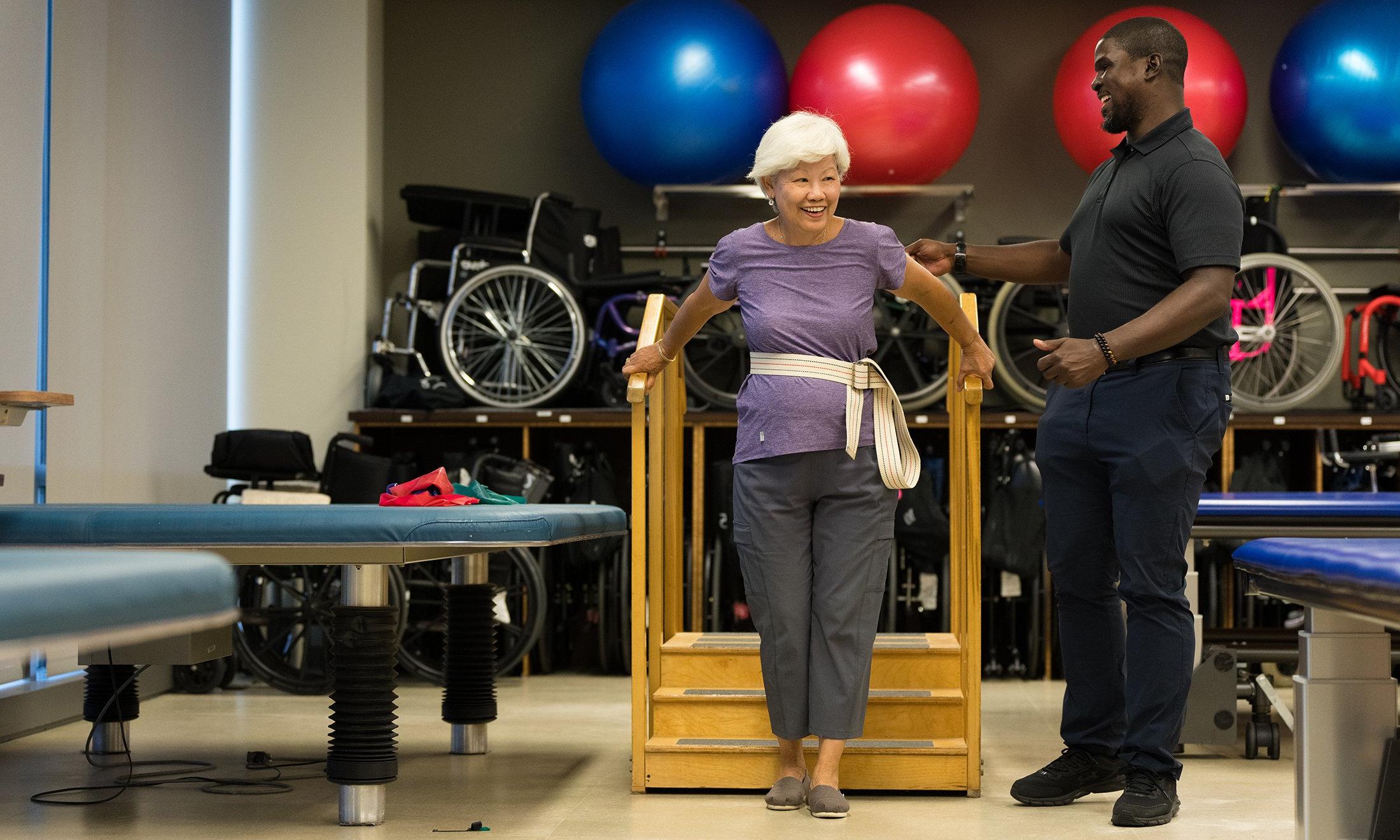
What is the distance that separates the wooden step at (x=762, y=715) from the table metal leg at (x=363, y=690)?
0.81 m

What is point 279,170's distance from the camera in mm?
6629

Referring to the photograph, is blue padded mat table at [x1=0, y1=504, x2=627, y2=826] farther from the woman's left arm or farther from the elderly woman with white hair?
the woman's left arm

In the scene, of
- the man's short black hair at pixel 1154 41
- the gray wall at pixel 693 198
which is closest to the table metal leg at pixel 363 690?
the man's short black hair at pixel 1154 41

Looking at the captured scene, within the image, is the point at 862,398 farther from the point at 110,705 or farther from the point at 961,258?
the point at 110,705

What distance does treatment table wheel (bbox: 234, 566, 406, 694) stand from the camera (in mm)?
5562

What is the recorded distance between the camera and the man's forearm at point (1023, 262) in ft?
12.3

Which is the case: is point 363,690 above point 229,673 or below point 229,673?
above

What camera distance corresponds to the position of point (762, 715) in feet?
12.1

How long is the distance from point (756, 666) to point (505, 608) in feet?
6.74

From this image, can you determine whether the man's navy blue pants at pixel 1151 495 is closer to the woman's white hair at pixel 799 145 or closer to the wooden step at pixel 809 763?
the wooden step at pixel 809 763

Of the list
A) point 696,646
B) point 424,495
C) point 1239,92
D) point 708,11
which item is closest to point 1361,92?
point 1239,92

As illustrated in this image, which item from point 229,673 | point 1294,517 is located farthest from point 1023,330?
point 229,673

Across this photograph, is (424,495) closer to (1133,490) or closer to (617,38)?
(1133,490)

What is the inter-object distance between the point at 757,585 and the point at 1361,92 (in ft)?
13.7
